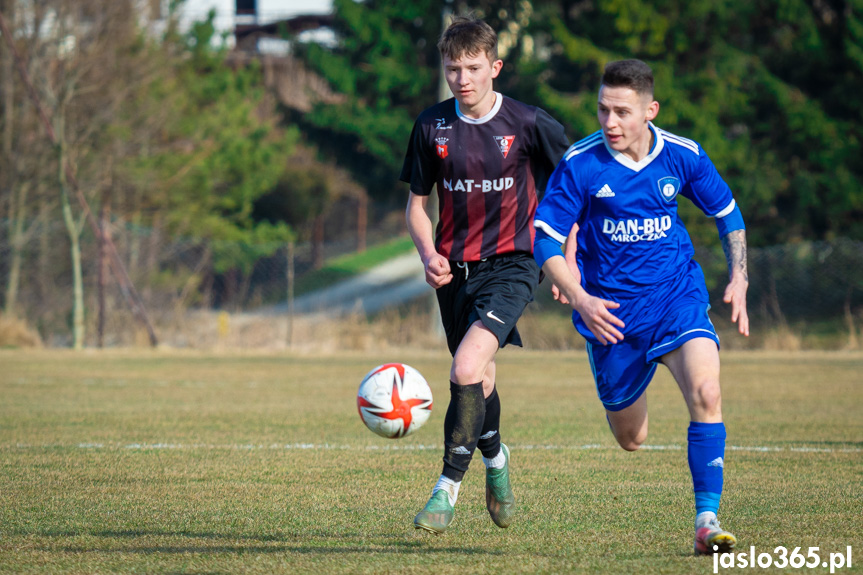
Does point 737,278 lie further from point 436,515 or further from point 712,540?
point 436,515

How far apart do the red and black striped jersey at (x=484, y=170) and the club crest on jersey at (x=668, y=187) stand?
778mm

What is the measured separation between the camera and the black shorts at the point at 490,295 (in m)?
5.02

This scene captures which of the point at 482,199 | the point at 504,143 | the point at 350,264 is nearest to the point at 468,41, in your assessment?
the point at 504,143

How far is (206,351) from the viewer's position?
65.6ft

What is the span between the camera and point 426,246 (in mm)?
5109

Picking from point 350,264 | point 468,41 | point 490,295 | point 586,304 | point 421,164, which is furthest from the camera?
point 350,264

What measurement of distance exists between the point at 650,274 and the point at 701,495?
1.05m

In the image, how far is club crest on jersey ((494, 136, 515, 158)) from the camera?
5262 mm

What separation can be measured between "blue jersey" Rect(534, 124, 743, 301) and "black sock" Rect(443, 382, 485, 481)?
2.57 feet

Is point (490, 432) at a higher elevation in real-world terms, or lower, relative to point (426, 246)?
lower

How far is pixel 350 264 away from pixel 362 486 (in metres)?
34.3

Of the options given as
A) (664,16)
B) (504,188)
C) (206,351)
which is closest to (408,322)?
(206,351)

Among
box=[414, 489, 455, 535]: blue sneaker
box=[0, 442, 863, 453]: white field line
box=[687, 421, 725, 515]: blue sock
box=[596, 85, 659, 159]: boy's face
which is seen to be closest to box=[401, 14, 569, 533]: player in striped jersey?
box=[414, 489, 455, 535]: blue sneaker

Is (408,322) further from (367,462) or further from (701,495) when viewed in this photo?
(701,495)
